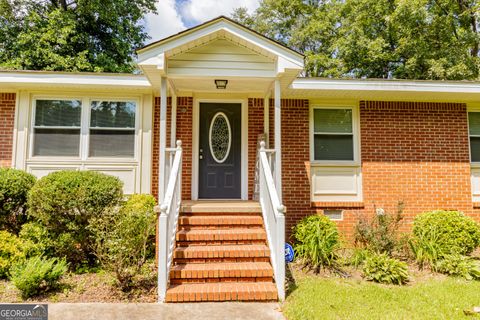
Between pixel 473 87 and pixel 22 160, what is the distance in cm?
928

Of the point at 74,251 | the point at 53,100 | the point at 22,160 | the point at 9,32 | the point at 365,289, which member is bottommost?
the point at 365,289

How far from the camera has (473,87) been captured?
623 centimetres

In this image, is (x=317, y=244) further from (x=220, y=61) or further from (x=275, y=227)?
(x=220, y=61)

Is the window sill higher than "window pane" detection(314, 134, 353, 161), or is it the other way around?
"window pane" detection(314, 134, 353, 161)

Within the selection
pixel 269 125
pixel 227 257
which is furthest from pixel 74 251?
pixel 269 125

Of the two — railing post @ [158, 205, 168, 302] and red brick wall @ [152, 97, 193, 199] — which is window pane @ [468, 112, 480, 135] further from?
railing post @ [158, 205, 168, 302]

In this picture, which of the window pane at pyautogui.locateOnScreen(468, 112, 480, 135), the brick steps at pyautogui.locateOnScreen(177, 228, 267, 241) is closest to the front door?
the brick steps at pyautogui.locateOnScreen(177, 228, 267, 241)

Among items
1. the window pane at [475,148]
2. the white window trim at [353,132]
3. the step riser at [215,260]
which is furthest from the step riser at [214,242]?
the window pane at [475,148]

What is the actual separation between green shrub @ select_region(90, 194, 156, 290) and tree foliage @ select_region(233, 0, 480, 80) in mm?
13764

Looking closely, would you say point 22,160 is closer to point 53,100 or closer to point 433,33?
point 53,100

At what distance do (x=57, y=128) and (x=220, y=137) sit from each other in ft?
11.1

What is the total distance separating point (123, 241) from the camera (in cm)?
401

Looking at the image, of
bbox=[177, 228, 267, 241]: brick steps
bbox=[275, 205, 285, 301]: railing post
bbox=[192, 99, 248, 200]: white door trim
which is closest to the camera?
bbox=[275, 205, 285, 301]: railing post

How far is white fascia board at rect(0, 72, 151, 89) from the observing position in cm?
574
